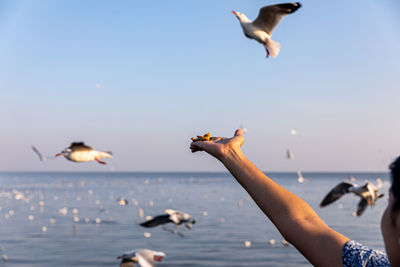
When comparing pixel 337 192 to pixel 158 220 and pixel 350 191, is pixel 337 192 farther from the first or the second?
pixel 158 220

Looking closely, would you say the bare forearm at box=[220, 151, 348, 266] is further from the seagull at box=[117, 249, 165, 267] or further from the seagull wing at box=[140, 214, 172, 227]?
the seagull wing at box=[140, 214, 172, 227]

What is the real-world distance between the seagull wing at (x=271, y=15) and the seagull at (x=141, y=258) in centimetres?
444

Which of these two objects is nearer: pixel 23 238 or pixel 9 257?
pixel 9 257

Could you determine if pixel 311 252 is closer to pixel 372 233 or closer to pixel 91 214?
pixel 372 233

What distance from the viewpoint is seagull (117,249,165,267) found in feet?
30.1

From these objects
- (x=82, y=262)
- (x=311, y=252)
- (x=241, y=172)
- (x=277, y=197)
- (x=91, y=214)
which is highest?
(x=91, y=214)

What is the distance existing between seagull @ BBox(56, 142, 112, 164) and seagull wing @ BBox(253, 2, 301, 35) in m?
3.29

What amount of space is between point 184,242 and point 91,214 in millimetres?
14044

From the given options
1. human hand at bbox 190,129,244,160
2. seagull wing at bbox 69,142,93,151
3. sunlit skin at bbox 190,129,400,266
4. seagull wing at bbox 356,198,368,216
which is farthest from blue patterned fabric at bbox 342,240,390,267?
seagull wing at bbox 356,198,368,216

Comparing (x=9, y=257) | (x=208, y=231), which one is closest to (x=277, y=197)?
(x=9, y=257)

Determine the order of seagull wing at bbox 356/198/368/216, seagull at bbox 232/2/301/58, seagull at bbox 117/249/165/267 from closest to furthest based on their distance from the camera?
1. seagull at bbox 232/2/301/58
2. seagull at bbox 117/249/165/267
3. seagull wing at bbox 356/198/368/216

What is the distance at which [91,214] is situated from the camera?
110 ft

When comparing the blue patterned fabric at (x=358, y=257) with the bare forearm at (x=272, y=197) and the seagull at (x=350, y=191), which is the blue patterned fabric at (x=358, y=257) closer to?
the bare forearm at (x=272, y=197)

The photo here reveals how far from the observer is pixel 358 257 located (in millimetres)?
1777
